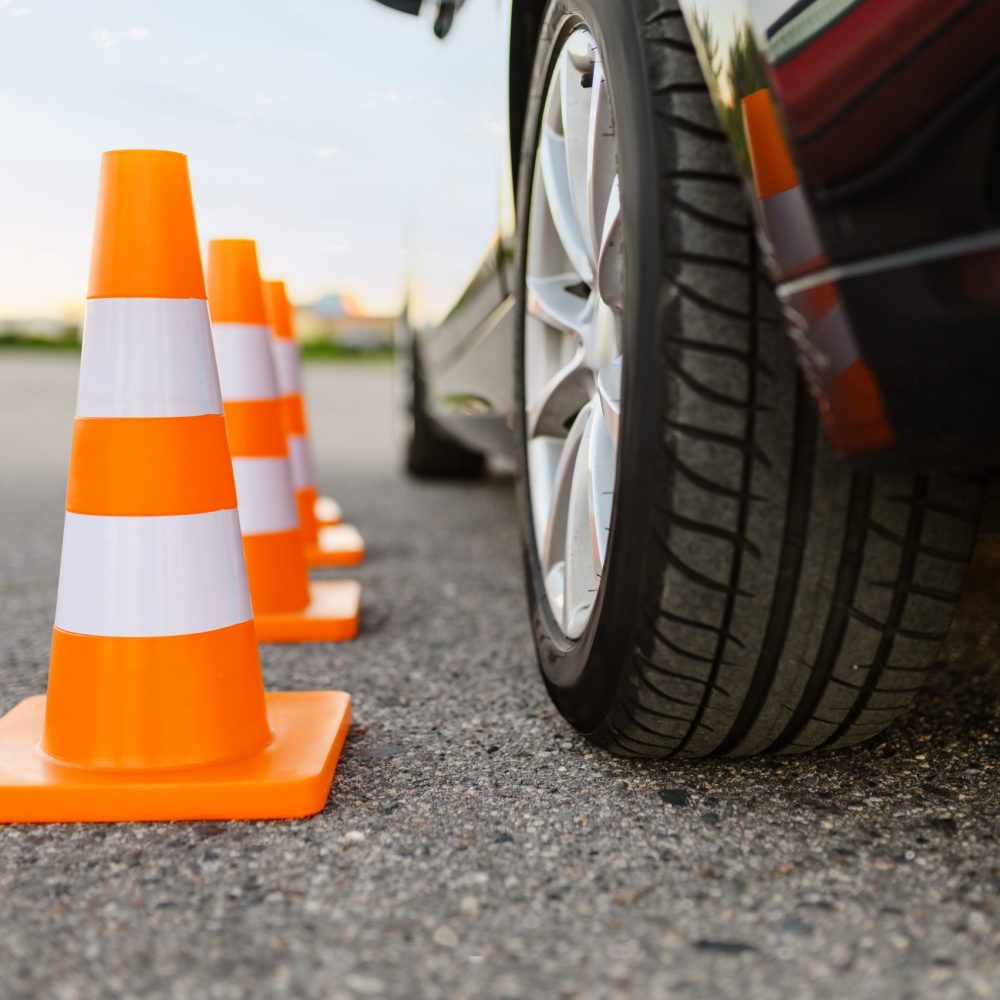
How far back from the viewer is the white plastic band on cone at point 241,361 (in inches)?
95.6

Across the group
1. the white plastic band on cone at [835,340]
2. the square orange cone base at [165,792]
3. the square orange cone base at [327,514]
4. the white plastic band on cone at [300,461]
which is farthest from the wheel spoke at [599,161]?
the square orange cone base at [327,514]

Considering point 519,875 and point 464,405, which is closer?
point 519,875

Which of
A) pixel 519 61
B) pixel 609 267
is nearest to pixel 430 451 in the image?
pixel 519 61

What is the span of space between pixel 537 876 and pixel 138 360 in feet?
2.68

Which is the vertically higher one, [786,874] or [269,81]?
[269,81]

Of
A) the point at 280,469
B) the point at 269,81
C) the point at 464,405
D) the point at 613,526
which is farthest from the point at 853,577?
the point at 464,405

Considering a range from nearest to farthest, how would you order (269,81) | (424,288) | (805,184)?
(805,184)
(269,81)
(424,288)

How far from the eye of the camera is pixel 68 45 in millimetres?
1636

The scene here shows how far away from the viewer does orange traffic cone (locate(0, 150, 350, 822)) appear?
1.46m

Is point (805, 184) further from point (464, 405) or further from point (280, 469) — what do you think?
point (464, 405)

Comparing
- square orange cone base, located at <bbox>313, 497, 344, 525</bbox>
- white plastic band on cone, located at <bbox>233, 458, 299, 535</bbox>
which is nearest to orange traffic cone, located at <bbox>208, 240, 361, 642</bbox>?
white plastic band on cone, located at <bbox>233, 458, 299, 535</bbox>

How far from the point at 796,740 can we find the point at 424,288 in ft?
9.46

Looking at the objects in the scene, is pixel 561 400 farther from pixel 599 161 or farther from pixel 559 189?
pixel 599 161

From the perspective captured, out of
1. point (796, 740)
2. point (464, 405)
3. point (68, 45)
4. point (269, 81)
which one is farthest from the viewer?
point (464, 405)
